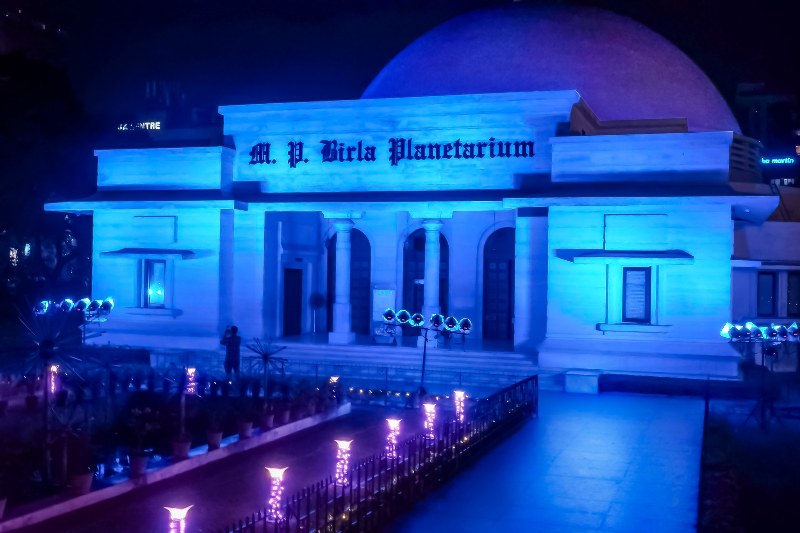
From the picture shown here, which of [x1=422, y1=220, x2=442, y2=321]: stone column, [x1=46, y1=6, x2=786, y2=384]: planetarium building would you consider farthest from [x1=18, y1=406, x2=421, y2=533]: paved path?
[x1=422, y1=220, x2=442, y2=321]: stone column

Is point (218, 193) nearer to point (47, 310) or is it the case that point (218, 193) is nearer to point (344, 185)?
point (344, 185)

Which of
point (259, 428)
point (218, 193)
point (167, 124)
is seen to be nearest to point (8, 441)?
point (259, 428)

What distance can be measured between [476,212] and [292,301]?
23.3 ft

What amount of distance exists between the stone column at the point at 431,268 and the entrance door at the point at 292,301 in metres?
5.35

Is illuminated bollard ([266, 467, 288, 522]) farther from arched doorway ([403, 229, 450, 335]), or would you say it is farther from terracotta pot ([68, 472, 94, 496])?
arched doorway ([403, 229, 450, 335])

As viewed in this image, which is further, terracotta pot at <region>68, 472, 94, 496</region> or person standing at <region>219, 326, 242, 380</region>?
person standing at <region>219, 326, 242, 380</region>

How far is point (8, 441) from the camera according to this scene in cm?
1288

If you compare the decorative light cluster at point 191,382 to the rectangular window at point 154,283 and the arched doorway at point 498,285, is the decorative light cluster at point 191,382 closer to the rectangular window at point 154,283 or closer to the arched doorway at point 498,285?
the rectangular window at point 154,283

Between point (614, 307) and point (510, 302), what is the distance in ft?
18.3

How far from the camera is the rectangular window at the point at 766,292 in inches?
1080

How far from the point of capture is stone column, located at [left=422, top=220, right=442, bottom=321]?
24.8 m

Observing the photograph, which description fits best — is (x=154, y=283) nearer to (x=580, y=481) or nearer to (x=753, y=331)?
(x=753, y=331)

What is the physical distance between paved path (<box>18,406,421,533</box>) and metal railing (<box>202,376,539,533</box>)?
2.08ft

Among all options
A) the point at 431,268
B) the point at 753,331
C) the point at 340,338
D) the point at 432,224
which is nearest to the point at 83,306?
the point at 340,338
